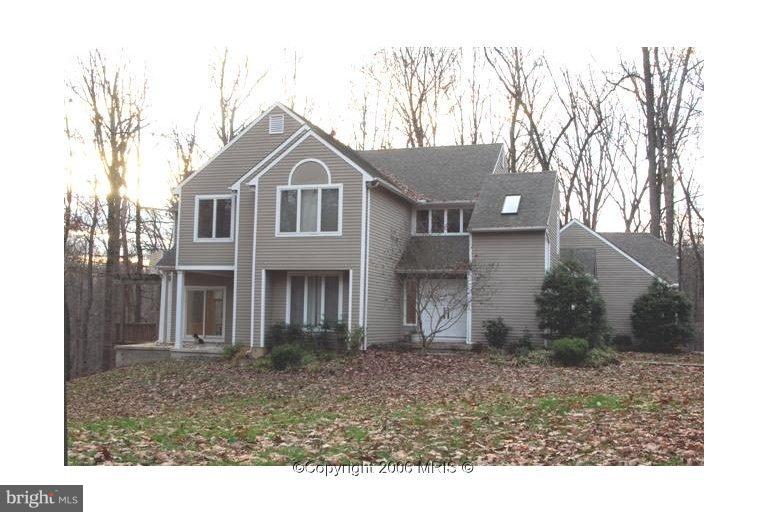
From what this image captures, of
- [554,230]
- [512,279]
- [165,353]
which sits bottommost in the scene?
[165,353]

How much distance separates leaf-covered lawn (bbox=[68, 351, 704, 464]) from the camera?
8.31 meters

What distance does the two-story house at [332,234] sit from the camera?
19.1m

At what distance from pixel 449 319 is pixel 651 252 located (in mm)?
8660

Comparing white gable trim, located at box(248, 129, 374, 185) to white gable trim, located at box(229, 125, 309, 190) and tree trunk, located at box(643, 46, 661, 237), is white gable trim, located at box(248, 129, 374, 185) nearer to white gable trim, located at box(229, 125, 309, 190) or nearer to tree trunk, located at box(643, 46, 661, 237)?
white gable trim, located at box(229, 125, 309, 190)

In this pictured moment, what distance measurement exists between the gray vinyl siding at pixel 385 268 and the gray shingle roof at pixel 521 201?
218cm

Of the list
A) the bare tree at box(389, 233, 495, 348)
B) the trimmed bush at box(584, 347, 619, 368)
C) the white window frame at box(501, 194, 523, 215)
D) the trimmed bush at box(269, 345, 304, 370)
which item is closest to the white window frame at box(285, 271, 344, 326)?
the bare tree at box(389, 233, 495, 348)

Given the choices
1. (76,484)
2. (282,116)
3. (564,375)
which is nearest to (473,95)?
(282,116)

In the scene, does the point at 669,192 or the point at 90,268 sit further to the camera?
the point at 90,268

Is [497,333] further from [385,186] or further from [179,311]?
[179,311]

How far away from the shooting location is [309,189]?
63.2ft

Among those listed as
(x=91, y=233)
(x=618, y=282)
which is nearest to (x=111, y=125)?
(x=91, y=233)

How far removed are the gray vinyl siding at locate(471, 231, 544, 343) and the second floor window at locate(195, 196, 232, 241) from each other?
722cm

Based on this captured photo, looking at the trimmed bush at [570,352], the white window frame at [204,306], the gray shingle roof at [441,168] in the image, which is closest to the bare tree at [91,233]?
the white window frame at [204,306]

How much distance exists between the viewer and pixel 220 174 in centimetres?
2156
